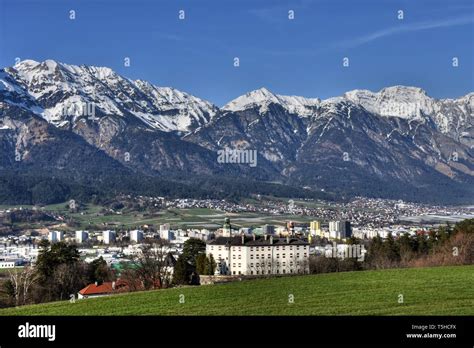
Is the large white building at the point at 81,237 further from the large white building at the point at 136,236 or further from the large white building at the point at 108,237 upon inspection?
the large white building at the point at 136,236

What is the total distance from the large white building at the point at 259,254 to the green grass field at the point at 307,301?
30123mm

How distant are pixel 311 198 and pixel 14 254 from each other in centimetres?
11497

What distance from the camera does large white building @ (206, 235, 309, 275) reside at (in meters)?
52.2

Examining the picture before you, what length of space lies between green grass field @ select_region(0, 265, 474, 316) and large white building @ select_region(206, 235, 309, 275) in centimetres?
3012

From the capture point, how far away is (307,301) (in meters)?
16.0

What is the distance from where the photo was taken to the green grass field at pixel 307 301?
567 inches

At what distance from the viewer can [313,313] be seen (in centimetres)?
1388

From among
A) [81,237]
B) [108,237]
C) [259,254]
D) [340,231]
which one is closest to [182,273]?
[259,254]

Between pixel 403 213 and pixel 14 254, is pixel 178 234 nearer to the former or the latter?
pixel 14 254

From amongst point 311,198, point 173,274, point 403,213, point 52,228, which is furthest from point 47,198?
point 173,274

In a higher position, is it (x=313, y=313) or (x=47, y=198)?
(x=47, y=198)

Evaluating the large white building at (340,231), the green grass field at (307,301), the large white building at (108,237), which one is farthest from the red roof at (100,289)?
the large white building at (108,237)
